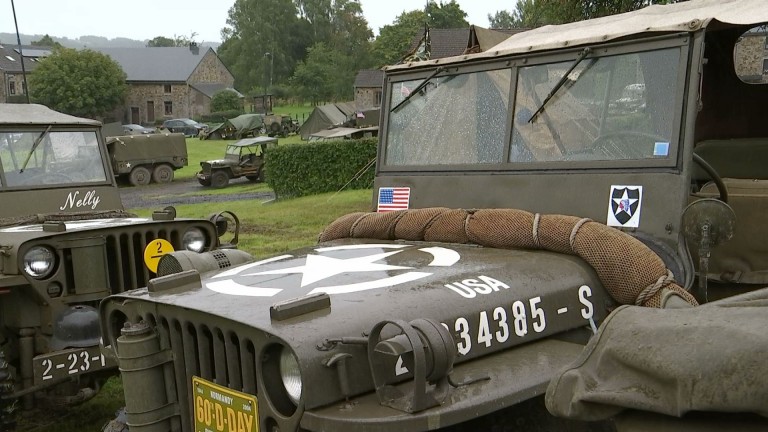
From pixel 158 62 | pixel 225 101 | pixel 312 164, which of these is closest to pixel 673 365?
pixel 312 164

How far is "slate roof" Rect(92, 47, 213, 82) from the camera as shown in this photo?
66000 millimetres

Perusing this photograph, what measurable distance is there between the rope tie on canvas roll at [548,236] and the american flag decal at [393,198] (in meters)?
0.27

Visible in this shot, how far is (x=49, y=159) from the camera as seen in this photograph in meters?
7.09

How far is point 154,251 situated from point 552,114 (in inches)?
121

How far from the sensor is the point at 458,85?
14.1 feet

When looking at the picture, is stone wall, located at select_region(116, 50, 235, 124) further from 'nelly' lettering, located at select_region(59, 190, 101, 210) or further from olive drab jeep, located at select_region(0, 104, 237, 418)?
olive drab jeep, located at select_region(0, 104, 237, 418)

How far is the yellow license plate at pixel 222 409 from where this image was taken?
8.69 feet

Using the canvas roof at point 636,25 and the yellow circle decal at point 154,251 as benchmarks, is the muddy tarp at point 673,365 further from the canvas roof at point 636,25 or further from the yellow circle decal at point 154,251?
the yellow circle decal at point 154,251

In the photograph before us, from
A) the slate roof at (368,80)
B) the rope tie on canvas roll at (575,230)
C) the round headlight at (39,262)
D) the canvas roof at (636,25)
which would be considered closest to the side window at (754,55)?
the canvas roof at (636,25)

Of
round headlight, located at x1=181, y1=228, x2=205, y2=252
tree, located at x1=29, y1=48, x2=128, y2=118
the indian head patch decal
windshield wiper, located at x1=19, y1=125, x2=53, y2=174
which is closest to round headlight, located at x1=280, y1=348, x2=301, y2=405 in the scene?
the indian head patch decal

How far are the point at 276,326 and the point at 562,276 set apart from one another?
121cm

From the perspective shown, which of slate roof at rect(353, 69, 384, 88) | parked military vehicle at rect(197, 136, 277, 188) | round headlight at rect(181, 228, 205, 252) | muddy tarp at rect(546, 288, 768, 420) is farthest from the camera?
slate roof at rect(353, 69, 384, 88)

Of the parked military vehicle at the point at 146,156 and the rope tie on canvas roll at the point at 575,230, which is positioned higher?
the rope tie on canvas roll at the point at 575,230

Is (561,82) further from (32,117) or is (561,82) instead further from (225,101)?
(225,101)
